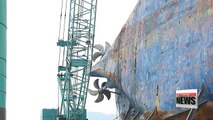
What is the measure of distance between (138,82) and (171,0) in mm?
6573

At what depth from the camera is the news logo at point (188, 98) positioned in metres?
18.4

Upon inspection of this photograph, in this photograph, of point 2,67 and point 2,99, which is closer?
point 2,99

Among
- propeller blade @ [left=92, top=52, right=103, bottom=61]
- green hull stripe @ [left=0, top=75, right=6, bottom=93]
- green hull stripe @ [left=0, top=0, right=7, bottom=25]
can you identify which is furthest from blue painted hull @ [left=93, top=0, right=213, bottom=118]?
green hull stripe @ [left=0, top=0, right=7, bottom=25]

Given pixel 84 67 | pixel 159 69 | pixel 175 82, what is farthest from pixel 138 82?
pixel 84 67

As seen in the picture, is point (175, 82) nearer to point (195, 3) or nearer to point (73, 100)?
point (195, 3)

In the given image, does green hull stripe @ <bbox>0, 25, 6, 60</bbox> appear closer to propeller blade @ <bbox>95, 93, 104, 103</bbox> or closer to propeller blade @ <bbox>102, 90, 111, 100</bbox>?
propeller blade @ <bbox>102, 90, 111, 100</bbox>

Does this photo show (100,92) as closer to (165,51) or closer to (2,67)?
(165,51)

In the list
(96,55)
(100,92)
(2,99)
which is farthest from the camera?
(96,55)

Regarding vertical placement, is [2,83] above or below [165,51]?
below

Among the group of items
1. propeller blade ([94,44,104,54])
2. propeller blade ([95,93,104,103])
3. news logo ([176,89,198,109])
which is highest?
propeller blade ([94,44,104,54])

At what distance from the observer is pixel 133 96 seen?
29.5 meters

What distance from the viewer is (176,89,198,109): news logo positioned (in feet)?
60.4

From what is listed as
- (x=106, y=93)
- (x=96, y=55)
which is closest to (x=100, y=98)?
(x=106, y=93)

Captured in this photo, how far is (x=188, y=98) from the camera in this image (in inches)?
746
